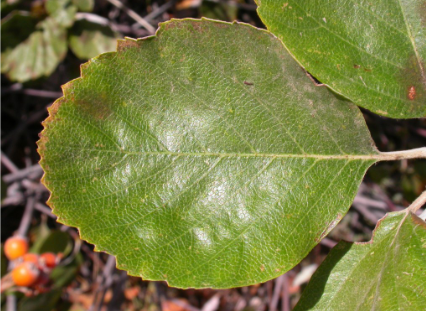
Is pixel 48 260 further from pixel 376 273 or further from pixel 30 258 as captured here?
pixel 376 273

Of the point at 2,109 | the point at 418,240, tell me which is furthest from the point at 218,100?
the point at 2,109

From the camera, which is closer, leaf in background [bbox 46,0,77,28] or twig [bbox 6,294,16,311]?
twig [bbox 6,294,16,311]

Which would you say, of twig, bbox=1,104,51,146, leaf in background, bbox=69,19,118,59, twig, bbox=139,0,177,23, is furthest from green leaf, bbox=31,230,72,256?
twig, bbox=139,0,177,23

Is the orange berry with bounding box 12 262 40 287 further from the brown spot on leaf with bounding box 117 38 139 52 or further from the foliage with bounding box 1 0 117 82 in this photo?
the brown spot on leaf with bounding box 117 38 139 52

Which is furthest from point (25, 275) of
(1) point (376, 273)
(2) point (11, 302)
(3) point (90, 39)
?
(1) point (376, 273)

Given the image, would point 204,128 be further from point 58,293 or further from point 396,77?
point 58,293

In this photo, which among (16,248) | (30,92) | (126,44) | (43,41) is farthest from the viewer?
(30,92)

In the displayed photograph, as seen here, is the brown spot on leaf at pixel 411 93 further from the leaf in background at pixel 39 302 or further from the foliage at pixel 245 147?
the leaf in background at pixel 39 302
